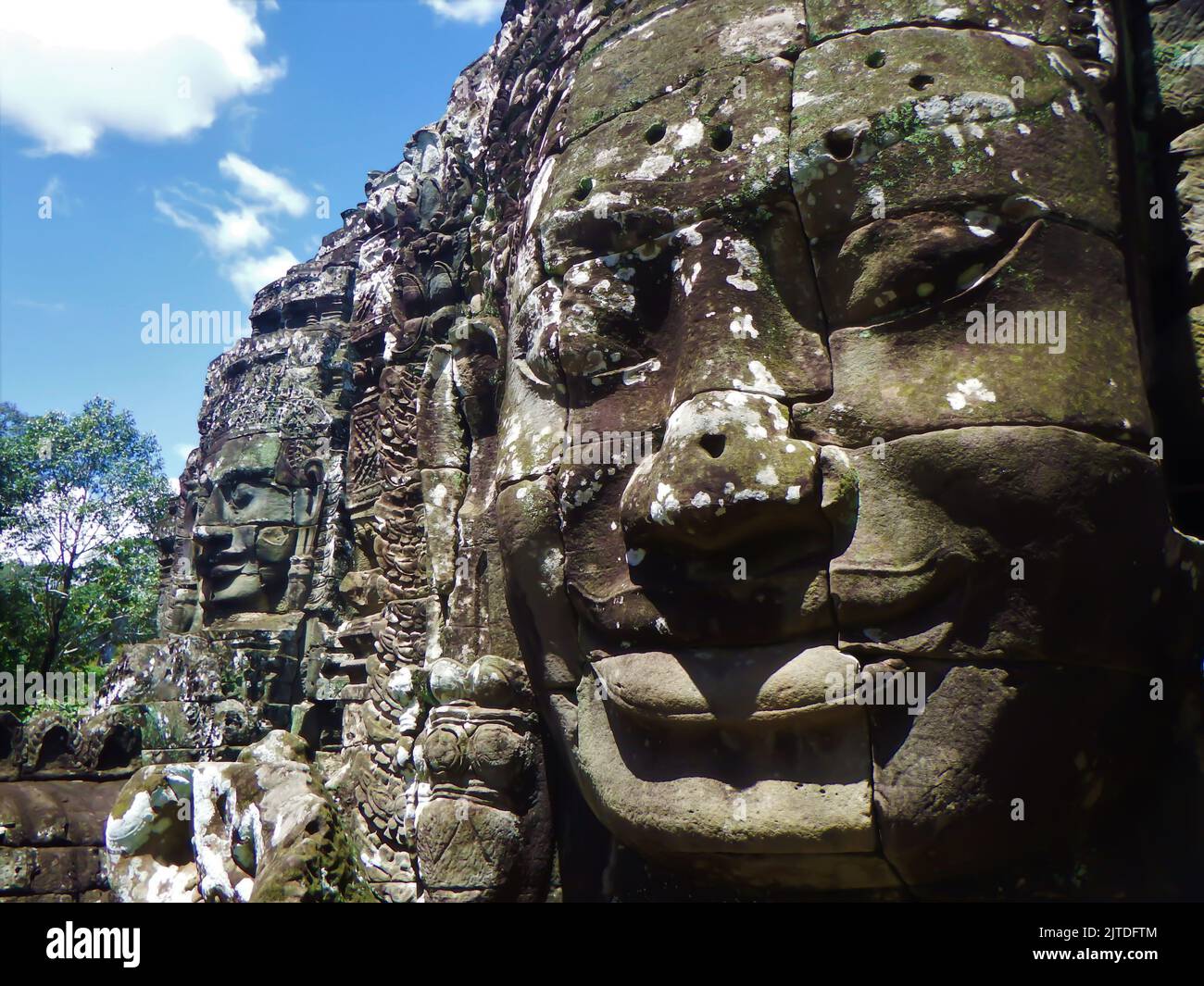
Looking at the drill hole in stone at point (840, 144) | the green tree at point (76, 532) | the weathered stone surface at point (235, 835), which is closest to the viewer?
the drill hole in stone at point (840, 144)

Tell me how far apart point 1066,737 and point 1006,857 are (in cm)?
33

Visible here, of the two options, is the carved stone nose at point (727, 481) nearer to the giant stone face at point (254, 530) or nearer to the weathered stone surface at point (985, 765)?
the weathered stone surface at point (985, 765)

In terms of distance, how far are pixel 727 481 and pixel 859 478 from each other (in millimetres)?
344

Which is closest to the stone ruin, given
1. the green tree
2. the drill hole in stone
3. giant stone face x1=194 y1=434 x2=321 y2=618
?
the drill hole in stone

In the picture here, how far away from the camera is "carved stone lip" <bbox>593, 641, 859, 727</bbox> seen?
99.7 inches

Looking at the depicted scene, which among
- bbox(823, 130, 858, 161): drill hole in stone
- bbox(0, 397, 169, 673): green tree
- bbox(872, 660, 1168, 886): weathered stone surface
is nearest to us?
bbox(872, 660, 1168, 886): weathered stone surface

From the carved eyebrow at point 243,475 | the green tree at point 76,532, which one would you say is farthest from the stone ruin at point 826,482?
the green tree at point 76,532

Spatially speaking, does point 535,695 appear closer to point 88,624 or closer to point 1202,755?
point 1202,755

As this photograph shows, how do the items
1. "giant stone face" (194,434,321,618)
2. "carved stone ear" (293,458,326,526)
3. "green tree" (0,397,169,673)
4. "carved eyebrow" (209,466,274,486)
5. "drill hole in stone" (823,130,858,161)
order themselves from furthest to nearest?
"green tree" (0,397,169,673), "carved eyebrow" (209,466,274,486), "giant stone face" (194,434,321,618), "carved stone ear" (293,458,326,526), "drill hole in stone" (823,130,858,161)

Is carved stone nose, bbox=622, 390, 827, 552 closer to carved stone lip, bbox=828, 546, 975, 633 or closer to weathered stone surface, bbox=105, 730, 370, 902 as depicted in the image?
carved stone lip, bbox=828, 546, 975, 633

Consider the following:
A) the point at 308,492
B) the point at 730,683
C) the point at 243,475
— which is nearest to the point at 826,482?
the point at 730,683

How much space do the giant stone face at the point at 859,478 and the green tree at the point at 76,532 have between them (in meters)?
28.0

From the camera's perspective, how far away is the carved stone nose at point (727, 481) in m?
2.57
